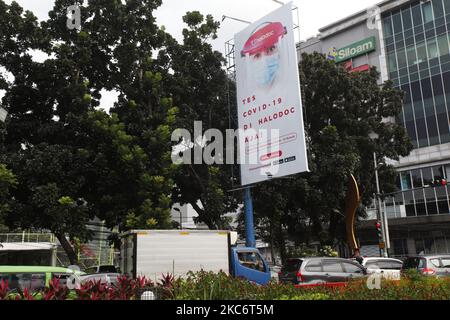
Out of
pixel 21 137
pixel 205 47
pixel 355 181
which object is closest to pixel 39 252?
pixel 21 137

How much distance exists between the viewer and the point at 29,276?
441 inches

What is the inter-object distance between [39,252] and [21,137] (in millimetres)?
13949

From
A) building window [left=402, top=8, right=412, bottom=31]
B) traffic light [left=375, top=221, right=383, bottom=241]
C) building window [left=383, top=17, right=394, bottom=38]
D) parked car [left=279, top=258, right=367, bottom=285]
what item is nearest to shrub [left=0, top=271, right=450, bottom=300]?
parked car [left=279, top=258, right=367, bottom=285]

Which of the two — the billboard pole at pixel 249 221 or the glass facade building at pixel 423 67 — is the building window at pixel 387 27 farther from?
the billboard pole at pixel 249 221

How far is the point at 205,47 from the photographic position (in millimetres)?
25672

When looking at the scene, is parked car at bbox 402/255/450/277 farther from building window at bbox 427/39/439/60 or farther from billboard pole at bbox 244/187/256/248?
A: building window at bbox 427/39/439/60

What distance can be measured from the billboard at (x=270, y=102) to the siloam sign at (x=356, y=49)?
93.2 ft

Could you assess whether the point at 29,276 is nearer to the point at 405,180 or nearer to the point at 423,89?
the point at 405,180

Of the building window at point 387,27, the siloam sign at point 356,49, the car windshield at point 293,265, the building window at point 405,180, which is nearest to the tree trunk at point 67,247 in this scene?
the car windshield at point 293,265

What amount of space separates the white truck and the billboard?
452 cm

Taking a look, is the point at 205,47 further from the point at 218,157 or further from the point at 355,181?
the point at 355,181

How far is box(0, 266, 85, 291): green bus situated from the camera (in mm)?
10867

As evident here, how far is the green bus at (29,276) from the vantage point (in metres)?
10.9
